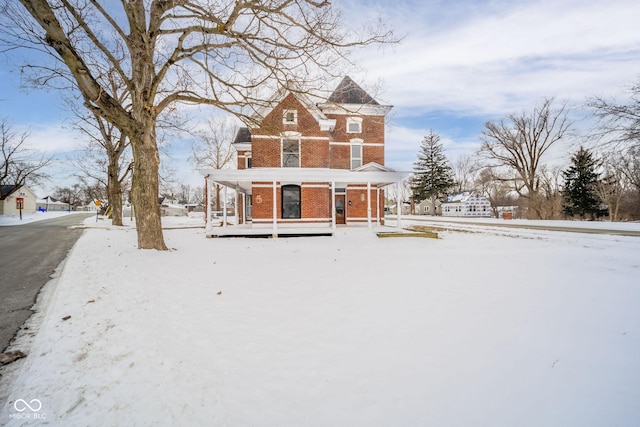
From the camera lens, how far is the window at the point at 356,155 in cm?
2084

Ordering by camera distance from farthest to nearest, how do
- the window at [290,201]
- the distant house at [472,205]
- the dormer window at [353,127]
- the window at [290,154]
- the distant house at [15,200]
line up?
the distant house at [472,205]
the distant house at [15,200]
the dormer window at [353,127]
the window at [290,154]
the window at [290,201]

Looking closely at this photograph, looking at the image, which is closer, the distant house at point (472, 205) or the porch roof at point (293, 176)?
the porch roof at point (293, 176)

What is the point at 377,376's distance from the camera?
2844 mm

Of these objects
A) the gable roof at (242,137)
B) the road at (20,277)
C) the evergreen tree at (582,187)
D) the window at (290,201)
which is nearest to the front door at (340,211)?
the window at (290,201)

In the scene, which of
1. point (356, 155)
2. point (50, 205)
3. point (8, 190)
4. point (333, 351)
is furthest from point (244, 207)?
point (50, 205)

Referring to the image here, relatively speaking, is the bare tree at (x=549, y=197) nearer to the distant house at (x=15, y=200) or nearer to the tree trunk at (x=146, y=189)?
the tree trunk at (x=146, y=189)

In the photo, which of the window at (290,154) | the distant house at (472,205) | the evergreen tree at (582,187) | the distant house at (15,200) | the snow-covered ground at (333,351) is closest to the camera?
the snow-covered ground at (333,351)

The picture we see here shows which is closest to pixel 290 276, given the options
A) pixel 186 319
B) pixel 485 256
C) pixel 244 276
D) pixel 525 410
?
pixel 244 276

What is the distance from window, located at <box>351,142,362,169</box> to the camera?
2084 cm

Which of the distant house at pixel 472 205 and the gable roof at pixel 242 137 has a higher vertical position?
the gable roof at pixel 242 137

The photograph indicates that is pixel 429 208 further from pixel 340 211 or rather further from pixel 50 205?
pixel 50 205

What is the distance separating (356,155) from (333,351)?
18.8 m

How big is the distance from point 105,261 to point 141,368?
6.63 metres

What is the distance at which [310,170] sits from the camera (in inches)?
621
